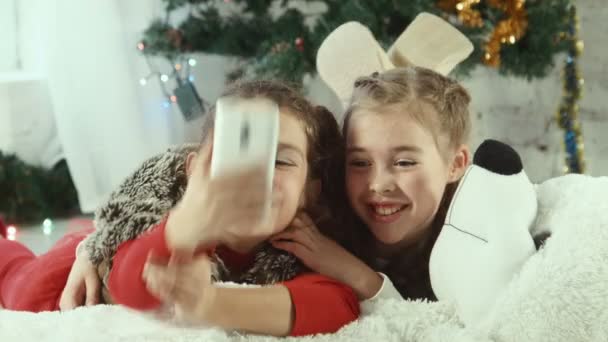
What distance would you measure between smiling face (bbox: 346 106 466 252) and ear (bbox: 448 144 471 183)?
0.06ft

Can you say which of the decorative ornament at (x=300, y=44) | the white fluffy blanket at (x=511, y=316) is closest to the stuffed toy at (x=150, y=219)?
the white fluffy blanket at (x=511, y=316)

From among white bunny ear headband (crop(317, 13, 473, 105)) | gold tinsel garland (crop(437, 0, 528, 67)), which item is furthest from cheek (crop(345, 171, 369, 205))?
gold tinsel garland (crop(437, 0, 528, 67))

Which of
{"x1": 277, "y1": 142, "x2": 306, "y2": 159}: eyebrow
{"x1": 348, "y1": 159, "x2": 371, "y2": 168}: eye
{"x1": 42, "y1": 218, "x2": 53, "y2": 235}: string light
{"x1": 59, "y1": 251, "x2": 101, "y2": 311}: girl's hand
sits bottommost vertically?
{"x1": 42, "y1": 218, "x2": 53, "y2": 235}: string light

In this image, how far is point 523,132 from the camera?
215 centimetres

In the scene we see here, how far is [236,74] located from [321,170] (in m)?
1.13

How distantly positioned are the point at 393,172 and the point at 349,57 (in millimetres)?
287

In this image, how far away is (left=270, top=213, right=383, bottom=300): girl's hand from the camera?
749 mm

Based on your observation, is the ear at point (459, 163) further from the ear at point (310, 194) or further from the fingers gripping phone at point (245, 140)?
the fingers gripping phone at point (245, 140)

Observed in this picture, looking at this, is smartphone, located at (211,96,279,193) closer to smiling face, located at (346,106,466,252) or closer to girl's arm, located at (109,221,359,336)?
girl's arm, located at (109,221,359,336)

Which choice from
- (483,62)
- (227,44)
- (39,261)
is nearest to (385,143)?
(39,261)

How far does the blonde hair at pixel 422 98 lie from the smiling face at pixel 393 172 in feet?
0.04

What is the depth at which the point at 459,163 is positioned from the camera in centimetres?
85

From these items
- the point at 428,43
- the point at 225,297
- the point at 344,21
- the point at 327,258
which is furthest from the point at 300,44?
the point at 225,297

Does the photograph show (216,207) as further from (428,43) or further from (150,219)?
(428,43)
